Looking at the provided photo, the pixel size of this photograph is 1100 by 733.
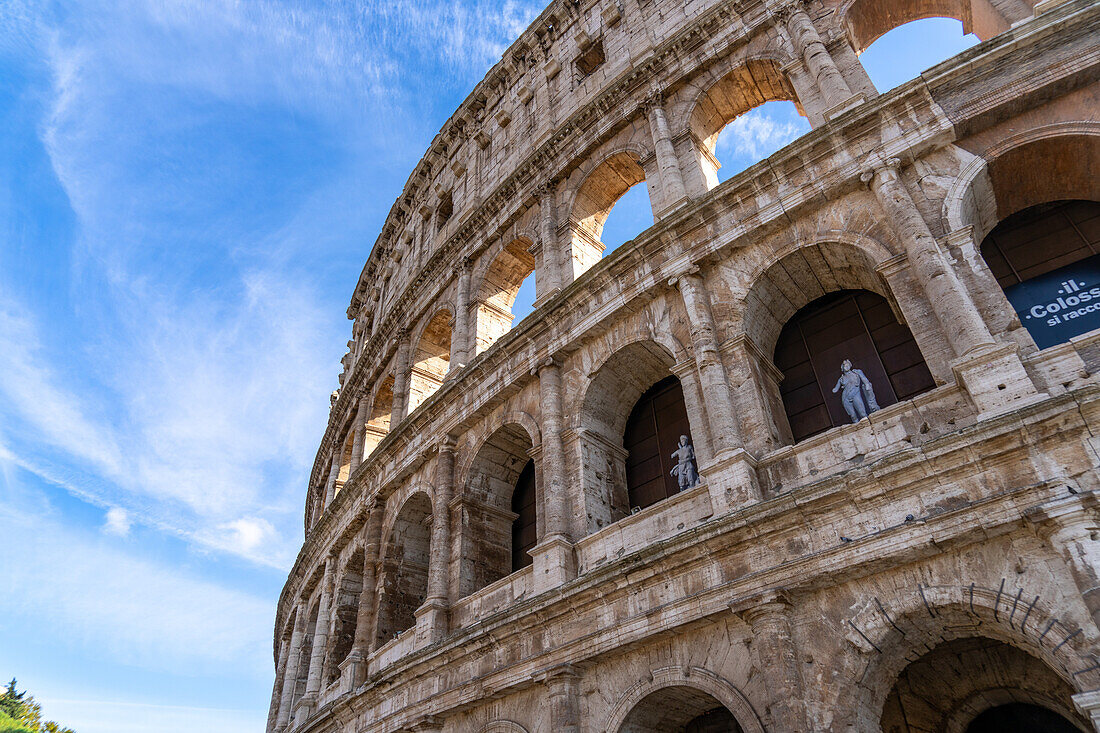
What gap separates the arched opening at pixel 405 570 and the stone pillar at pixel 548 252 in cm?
426

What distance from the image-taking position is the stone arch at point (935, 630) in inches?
216

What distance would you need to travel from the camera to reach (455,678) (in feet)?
30.5

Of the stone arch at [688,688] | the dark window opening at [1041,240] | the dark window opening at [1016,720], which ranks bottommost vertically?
the dark window opening at [1016,720]

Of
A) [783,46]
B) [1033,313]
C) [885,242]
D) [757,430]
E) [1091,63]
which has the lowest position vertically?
[757,430]

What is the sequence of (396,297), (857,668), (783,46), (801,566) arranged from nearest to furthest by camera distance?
(857,668), (801,566), (783,46), (396,297)

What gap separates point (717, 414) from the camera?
8.34 meters

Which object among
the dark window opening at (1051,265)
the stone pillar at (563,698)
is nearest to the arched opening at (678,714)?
the stone pillar at (563,698)

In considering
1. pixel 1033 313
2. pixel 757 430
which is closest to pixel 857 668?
pixel 757 430

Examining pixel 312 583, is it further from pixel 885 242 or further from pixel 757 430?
pixel 885 242

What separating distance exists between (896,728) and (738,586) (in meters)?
2.05

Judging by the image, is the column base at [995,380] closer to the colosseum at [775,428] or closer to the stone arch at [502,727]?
the colosseum at [775,428]

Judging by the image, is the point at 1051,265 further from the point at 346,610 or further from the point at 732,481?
the point at 346,610

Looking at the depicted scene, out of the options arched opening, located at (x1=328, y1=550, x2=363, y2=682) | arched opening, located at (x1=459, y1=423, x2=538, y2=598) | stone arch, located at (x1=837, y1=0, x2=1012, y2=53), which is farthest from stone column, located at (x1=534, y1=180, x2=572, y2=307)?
arched opening, located at (x1=328, y1=550, x2=363, y2=682)

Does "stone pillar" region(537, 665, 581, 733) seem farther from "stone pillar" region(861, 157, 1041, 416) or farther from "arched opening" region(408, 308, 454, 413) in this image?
"arched opening" region(408, 308, 454, 413)
